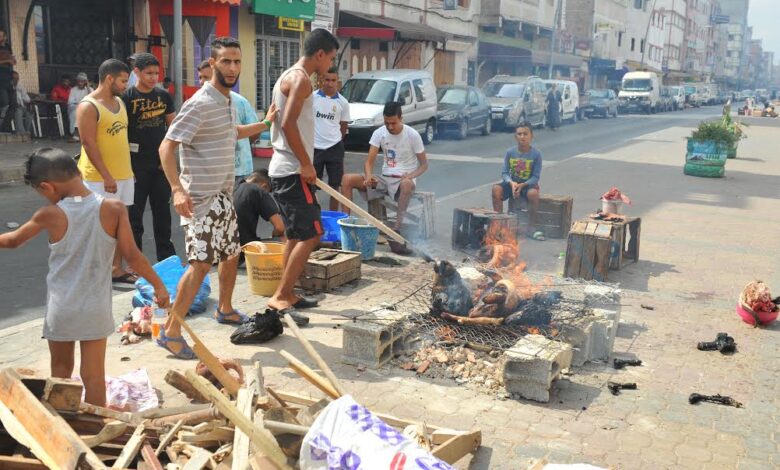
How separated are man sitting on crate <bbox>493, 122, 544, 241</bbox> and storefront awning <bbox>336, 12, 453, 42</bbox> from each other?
671 inches

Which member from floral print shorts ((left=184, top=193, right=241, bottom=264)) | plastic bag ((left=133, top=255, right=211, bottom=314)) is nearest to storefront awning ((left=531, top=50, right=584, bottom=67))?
plastic bag ((left=133, top=255, right=211, bottom=314))

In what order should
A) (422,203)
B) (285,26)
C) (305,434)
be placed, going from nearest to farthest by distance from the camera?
(305,434), (422,203), (285,26)

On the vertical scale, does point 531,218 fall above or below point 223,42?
below

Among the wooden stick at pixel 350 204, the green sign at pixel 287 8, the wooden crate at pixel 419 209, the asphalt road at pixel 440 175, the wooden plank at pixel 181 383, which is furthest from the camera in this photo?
the green sign at pixel 287 8

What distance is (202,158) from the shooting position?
511cm

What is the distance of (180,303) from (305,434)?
7.23 feet

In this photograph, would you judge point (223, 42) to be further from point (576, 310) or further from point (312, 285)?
point (576, 310)

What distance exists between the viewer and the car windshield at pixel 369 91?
2022cm


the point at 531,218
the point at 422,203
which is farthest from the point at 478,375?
the point at 531,218

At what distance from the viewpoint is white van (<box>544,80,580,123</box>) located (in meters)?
32.4

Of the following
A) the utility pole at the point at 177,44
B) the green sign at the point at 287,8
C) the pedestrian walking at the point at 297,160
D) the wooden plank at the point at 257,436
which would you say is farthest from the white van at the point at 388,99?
the wooden plank at the point at 257,436

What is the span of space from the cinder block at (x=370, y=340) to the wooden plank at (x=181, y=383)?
1285 mm

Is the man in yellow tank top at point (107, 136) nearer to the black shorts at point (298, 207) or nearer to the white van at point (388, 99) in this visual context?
the black shorts at point (298, 207)

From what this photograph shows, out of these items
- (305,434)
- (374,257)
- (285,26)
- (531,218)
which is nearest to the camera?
(305,434)
